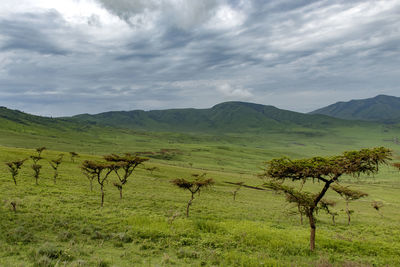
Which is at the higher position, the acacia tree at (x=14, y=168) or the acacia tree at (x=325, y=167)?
the acacia tree at (x=325, y=167)

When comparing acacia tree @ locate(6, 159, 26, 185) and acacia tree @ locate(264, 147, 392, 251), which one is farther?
acacia tree @ locate(6, 159, 26, 185)

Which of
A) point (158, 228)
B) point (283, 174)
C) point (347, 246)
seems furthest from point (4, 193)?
point (347, 246)

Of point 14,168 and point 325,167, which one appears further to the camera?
point 14,168

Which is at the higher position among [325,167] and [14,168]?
[325,167]

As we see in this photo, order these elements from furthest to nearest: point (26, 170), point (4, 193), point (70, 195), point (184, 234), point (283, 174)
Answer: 1. point (26, 170)
2. point (70, 195)
3. point (4, 193)
4. point (184, 234)
5. point (283, 174)

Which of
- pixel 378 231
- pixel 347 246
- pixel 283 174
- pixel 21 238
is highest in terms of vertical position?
pixel 283 174

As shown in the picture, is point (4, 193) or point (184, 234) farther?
point (4, 193)

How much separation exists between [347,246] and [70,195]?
33148 millimetres

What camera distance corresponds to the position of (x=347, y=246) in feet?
63.3

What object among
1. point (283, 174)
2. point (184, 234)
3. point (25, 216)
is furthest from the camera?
point (25, 216)

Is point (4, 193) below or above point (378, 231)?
above

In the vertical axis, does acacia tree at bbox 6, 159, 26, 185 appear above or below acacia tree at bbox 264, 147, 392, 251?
below

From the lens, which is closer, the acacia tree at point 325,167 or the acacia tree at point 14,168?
the acacia tree at point 325,167

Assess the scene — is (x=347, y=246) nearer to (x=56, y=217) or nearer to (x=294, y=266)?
(x=294, y=266)
